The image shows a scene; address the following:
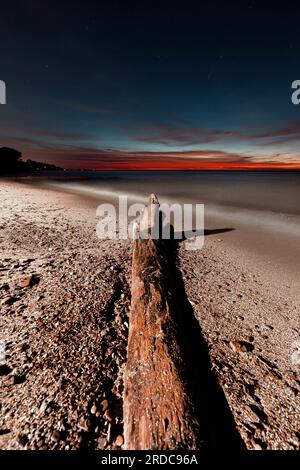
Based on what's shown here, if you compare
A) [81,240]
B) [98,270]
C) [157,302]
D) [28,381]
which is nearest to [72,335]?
[28,381]

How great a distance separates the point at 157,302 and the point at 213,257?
2711 millimetres

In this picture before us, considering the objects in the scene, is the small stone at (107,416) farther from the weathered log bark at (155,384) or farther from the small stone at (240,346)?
the small stone at (240,346)

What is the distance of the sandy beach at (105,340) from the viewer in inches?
58.2

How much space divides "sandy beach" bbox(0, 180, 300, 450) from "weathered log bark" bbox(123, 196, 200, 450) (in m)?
0.22

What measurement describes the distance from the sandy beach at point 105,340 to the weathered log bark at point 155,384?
0.73ft

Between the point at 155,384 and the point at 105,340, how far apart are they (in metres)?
0.84

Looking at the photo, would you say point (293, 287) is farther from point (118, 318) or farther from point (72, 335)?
point (72, 335)

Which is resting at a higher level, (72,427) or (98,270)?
(98,270)

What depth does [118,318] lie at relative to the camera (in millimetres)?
2553

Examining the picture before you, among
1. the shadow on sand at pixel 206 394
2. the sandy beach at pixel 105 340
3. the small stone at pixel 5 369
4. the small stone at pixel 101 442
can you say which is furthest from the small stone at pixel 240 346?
the small stone at pixel 5 369

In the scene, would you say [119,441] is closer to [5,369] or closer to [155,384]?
[155,384]

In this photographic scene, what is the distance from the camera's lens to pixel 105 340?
2.19 m

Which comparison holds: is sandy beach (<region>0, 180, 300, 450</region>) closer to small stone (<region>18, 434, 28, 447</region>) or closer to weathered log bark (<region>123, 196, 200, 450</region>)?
small stone (<region>18, 434, 28, 447</region>)

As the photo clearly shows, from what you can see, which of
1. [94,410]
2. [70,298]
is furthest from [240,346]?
[70,298]
